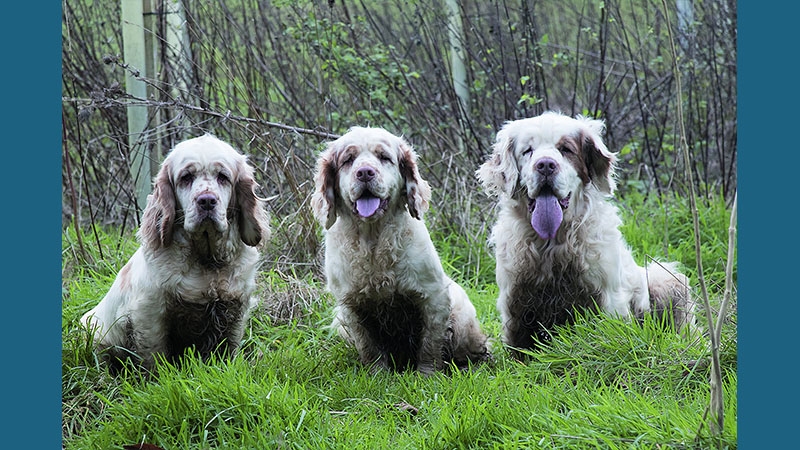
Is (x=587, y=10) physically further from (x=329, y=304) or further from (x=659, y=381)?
(x=659, y=381)

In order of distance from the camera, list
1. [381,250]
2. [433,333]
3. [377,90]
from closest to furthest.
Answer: [381,250] < [433,333] < [377,90]

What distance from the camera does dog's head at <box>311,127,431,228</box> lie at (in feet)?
11.3

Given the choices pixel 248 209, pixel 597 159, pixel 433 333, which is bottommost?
pixel 433 333

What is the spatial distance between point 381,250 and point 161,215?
988mm

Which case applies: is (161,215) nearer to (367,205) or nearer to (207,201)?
(207,201)

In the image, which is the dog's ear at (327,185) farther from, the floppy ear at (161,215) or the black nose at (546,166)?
the black nose at (546,166)

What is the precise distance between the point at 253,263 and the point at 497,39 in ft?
10.5

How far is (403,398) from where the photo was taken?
3.37m

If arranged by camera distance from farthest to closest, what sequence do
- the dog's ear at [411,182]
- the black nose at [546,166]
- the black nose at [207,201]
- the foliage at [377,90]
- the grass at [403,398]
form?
1. the foliage at [377,90]
2. the dog's ear at [411,182]
3. the black nose at [546,166]
4. the black nose at [207,201]
5. the grass at [403,398]

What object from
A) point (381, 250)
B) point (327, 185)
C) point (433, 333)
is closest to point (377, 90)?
point (327, 185)

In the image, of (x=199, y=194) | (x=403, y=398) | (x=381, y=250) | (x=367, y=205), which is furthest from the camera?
(x=381, y=250)

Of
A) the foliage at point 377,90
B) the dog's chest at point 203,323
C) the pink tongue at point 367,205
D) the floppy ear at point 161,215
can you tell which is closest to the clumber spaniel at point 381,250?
the pink tongue at point 367,205

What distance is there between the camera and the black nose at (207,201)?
3262mm

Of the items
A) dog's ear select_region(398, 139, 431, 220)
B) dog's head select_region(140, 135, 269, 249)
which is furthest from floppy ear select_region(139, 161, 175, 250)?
dog's ear select_region(398, 139, 431, 220)
